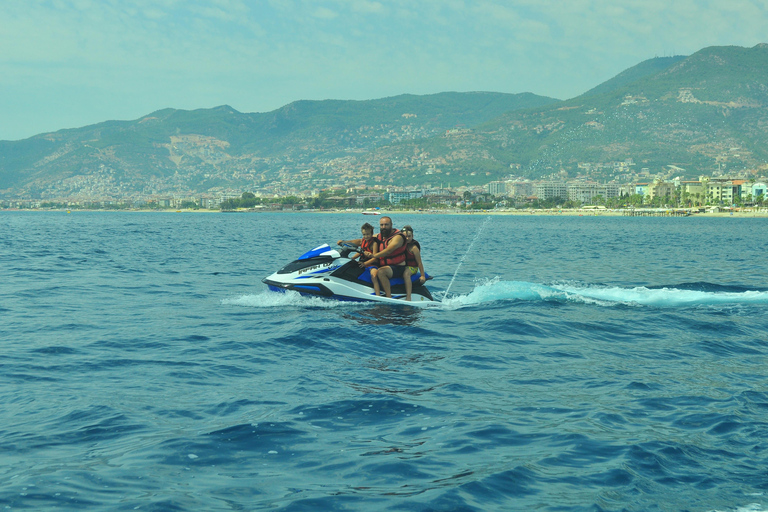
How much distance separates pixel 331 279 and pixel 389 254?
1.33m

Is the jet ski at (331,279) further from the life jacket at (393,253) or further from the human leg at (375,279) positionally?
the life jacket at (393,253)

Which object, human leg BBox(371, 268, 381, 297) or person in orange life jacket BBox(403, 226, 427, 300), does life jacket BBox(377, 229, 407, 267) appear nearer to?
person in orange life jacket BBox(403, 226, 427, 300)

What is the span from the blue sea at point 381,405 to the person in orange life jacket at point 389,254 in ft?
2.21

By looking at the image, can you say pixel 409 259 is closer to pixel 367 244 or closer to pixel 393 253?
pixel 393 253

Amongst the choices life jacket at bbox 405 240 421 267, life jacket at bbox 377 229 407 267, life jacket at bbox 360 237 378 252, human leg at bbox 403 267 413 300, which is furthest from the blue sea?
life jacket at bbox 360 237 378 252

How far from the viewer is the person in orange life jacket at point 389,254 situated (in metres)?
13.2

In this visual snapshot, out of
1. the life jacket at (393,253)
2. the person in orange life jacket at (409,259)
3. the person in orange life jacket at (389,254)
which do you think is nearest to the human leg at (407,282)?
the person in orange life jacket at (409,259)

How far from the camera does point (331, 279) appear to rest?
13383mm

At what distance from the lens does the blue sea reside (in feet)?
15.7

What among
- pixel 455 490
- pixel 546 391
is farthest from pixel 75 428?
pixel 546 391

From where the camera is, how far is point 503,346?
401 inches

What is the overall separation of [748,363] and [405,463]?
6392 mm

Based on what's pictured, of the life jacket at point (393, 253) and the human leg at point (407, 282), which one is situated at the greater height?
the life jacket at point (393, 253)

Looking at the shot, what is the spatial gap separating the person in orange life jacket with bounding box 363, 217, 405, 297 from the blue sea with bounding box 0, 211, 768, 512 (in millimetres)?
673
